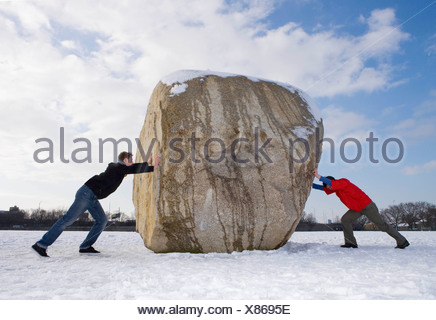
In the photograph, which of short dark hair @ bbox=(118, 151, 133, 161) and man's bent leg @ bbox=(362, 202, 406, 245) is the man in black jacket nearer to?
short dark hair @ bbox=(118, 151, 133, 161)

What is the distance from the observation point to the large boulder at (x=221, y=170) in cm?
471

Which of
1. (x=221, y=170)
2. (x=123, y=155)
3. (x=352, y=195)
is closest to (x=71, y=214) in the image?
(x=123, y=155)

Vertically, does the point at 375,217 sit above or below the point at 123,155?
below

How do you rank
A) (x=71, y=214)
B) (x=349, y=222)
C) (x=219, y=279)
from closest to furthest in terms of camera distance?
(x=219, y=279)
(x=71, y=214)
(x=349, y=222)

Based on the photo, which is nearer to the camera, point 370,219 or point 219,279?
point 219,279

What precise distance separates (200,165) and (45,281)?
2.55 meters

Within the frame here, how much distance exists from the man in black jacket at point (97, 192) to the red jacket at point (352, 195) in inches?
127

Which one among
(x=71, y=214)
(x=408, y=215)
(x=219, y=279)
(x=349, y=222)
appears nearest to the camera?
(x=219, y=279)

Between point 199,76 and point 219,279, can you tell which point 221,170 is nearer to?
point 199,76

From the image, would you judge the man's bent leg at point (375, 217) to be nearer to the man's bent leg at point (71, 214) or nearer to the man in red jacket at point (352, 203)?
the man in red jacket at point (352, 203)

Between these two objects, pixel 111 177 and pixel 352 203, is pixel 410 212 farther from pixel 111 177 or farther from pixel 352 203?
pixel 111 177

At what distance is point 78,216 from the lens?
4793 millimetres

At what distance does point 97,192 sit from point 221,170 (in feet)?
6.19

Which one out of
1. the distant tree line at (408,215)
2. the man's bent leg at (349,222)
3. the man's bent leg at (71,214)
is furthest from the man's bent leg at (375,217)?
the distant tree line at (408,215)
